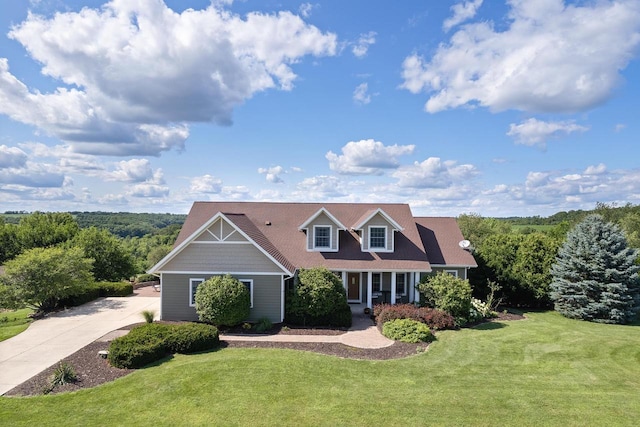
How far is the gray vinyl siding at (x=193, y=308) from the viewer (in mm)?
18484

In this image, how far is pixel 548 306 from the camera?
24047 mm

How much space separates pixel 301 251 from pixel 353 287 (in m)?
3.94

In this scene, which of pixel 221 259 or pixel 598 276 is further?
pixel 598 276

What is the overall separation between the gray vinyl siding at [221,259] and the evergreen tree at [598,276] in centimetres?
1674

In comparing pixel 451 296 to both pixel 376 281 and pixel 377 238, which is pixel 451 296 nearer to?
pixel 376 281

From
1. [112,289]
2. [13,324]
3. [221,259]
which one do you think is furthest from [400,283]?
[13,324]

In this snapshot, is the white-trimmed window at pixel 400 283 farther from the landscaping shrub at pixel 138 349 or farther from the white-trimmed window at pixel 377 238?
the landscaping shrub at pixel 138 349

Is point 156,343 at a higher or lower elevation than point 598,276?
lower

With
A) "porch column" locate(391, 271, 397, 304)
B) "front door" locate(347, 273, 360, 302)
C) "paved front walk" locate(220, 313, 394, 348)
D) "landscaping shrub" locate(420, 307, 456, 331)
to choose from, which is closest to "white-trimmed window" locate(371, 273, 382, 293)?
"front door" locate(347, 273, 360, 302)

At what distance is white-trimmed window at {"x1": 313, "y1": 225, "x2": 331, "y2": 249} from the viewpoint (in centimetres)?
2219

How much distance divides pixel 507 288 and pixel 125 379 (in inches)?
866

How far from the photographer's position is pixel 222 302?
55.1 feet

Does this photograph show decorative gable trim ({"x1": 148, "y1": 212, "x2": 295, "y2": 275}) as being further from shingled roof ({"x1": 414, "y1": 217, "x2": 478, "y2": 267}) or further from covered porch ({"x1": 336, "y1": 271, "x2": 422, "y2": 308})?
shingled roof ({"x1": 414, "y1": 217, "x2": 478, "y2": 267})

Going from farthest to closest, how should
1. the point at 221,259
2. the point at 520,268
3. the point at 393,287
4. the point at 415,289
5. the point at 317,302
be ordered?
the point at 520,268 → the point at 393,287 → the point at 415,289 → the point at 221,259 → the point at 317,302
